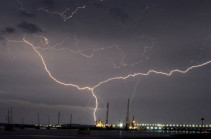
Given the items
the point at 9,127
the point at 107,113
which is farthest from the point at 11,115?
the point at 107,113

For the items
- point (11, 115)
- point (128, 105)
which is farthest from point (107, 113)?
point (11, 115)

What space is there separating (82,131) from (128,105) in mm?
→ 66440

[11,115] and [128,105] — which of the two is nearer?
[11,115]

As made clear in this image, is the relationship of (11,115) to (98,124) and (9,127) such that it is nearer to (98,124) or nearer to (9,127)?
(9,127)

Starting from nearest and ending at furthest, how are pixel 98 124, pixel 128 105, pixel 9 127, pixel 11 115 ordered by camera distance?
pixel 9 127 < pixel 11 115 < pixel 128 105 < pixel 98 124

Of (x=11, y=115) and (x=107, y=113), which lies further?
(x=107, y=113)

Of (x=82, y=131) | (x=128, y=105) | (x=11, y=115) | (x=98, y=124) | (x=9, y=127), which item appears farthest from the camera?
(x=98, y=124)

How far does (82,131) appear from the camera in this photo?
365 feet

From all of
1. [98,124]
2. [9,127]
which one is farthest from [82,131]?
[98,124]

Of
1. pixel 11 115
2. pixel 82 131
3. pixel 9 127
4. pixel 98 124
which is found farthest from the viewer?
pixel 98 124

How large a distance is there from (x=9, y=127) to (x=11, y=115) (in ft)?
41.9

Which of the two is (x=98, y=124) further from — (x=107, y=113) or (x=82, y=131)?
(x=82, y=131)

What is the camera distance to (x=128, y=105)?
6914 inches

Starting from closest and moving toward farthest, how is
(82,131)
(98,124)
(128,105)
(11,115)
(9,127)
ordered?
(82,131) → (9,127) → (11,115) → (128,105) → (98,124)
